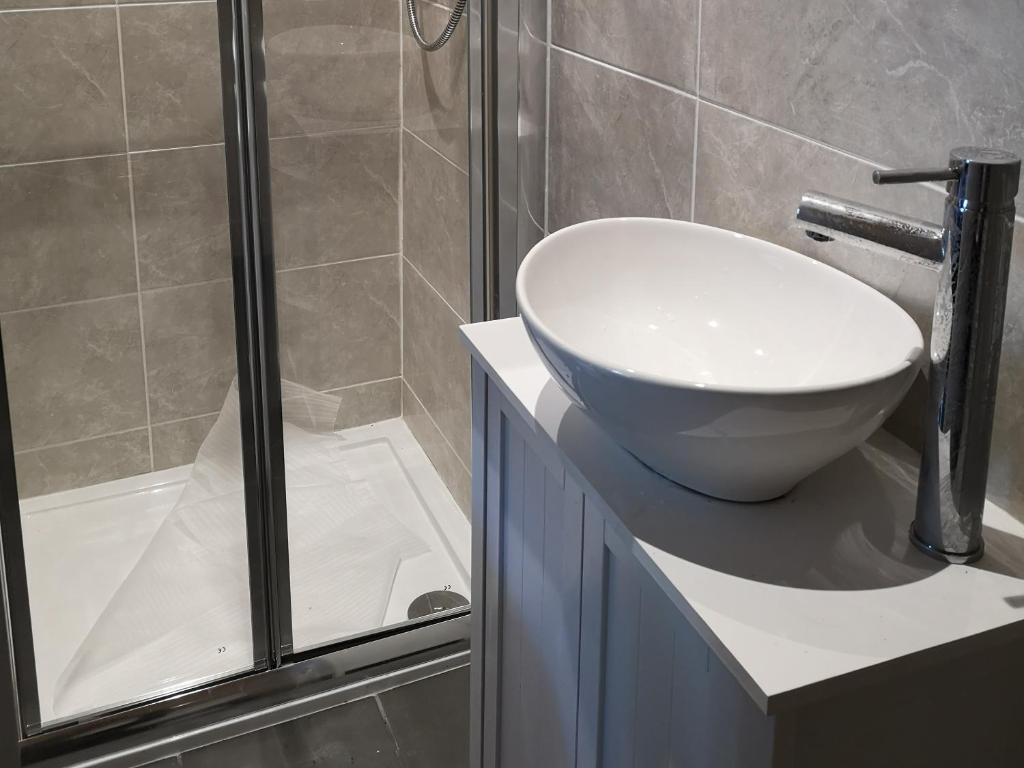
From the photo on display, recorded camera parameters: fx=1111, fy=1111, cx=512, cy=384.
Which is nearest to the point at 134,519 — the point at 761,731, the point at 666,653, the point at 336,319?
the point at 336,319

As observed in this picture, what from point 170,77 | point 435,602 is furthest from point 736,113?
point 435,602

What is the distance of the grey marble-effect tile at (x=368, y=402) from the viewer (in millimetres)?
1911

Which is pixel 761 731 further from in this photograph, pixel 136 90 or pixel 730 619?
pixel 136 90

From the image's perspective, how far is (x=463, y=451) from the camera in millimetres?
2059

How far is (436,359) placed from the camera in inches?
77.5

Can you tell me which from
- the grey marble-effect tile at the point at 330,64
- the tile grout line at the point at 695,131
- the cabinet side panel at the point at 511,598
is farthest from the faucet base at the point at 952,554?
the grey marble-effect tile at the point at 330,64

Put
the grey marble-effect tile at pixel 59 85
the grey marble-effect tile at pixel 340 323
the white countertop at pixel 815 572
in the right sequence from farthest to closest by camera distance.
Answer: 1. the grey marble-effect tile at pixel 340 323
2. the grey marble-effect tile at pixel 59 85
3. the white countertop at pixel 815 572

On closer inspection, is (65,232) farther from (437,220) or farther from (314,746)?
(314,746)

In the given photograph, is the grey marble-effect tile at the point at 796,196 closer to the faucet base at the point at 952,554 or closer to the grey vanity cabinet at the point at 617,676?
the faucet base at the point at 952,554

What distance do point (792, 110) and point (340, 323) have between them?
915mm

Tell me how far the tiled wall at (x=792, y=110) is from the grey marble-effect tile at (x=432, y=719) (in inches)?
35.9

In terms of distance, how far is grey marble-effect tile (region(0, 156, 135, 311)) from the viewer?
166cm

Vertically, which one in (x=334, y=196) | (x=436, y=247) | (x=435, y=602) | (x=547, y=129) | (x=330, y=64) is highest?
(x=330, y=64)

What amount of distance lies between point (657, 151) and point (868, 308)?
0.52 m
